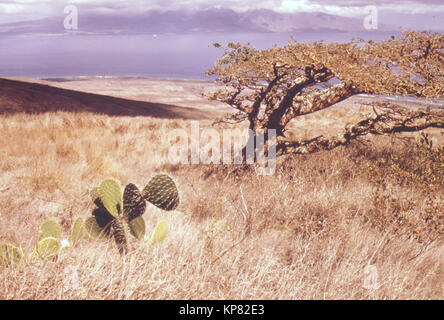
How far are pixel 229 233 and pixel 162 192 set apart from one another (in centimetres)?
96

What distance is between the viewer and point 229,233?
2934 mm

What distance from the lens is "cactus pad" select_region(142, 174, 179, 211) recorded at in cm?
227

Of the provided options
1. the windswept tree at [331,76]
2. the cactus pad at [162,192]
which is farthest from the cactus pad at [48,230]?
the windswept tree at [331,76]

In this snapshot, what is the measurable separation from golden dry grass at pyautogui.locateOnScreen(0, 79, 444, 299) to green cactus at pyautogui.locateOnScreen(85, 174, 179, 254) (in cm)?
15

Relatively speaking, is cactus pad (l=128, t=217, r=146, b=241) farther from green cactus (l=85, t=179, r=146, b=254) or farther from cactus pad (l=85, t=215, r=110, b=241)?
cactus pad (l=85, t=215, r=110, b=241)

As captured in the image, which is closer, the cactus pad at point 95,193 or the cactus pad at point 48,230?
the cactus pad at point 48,230

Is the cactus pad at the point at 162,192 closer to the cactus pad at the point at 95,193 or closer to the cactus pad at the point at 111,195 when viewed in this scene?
the cactus pad at the point at 111,195

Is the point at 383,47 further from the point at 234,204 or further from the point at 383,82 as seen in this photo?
the point at 234,204

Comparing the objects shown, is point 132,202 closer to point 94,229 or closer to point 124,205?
point 124,205

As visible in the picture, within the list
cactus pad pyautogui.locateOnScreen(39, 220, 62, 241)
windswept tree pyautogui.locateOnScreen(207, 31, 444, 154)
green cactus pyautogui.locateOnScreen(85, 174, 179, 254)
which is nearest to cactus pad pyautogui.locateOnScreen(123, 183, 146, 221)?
green cactus pyautogui.locateOnScreen(85, 174, 179, 254)

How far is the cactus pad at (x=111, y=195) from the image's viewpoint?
2.30m

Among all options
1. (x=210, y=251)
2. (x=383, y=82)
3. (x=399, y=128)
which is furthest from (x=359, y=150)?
(x=210, y=251)

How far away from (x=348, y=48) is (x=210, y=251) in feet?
13.0
